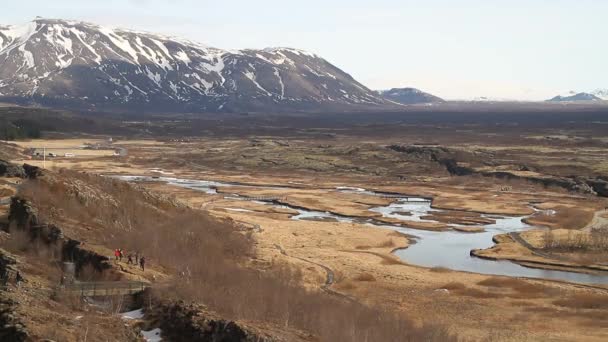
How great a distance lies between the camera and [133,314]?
29.7 meters

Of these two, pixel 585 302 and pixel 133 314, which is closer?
pixel 133 314

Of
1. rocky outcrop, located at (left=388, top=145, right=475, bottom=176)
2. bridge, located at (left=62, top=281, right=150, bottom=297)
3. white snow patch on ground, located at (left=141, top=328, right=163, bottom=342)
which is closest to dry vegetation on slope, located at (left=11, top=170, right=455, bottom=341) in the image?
bridge, located at (left=62, top=281, right=150, bottom=297)

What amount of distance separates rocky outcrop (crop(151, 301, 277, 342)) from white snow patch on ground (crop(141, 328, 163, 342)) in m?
0.19

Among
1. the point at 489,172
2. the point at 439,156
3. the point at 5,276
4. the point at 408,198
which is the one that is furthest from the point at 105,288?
the point at 439,156

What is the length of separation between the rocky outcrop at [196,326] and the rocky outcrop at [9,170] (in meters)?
40.9

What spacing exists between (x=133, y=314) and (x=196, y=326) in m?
4.33

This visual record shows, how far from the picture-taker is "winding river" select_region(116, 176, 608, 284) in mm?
58656

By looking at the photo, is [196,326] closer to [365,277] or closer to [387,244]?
[365,277]

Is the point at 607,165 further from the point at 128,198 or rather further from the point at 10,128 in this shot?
the point at 10,128

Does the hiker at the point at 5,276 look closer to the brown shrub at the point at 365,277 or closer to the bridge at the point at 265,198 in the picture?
the brown shrub at the point at 365,277

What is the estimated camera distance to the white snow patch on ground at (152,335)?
26609 mm

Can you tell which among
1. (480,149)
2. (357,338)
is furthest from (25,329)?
(480,149)

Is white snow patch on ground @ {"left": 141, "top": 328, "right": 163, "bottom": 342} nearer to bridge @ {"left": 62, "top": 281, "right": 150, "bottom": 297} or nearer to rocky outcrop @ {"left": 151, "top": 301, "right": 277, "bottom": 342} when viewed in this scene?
rocky outcrop @ {"left": 151, "top": 301, "right": 277, "bottom": 342}

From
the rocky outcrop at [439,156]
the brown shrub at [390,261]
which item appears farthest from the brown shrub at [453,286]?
the rocky outcrop at [439,156]
